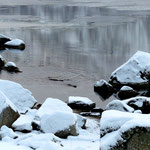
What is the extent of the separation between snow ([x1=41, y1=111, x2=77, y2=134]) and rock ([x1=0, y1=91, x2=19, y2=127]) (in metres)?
1.00

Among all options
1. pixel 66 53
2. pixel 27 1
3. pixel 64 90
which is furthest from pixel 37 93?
pixel 27 1

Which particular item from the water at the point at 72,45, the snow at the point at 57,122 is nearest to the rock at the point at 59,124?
the snow at the point at 57,122

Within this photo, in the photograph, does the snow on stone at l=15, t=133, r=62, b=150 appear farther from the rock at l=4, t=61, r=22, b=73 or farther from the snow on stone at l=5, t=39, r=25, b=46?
the snow on stone at l=5, t=39, r=25, b=46

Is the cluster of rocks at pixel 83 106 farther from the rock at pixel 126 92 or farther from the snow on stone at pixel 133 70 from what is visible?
the snow on stone at pixel 133 70

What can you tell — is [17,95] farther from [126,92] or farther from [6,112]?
[126,92]

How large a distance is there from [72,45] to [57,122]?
23.6m

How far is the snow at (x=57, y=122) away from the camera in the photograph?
10.5 meters

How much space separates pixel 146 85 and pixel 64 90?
4.74 metres

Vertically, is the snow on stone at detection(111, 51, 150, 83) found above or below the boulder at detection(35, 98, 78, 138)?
below

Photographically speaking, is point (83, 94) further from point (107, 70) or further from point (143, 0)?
point (143, 0)

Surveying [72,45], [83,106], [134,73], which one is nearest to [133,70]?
[134,73]

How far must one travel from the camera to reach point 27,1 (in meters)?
72.6

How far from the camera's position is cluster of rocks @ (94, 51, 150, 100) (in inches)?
773

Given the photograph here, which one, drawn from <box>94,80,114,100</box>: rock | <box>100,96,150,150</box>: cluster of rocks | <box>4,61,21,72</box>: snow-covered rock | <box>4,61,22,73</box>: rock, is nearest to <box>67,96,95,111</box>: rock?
<box>94,80,114,100</box>: rock
